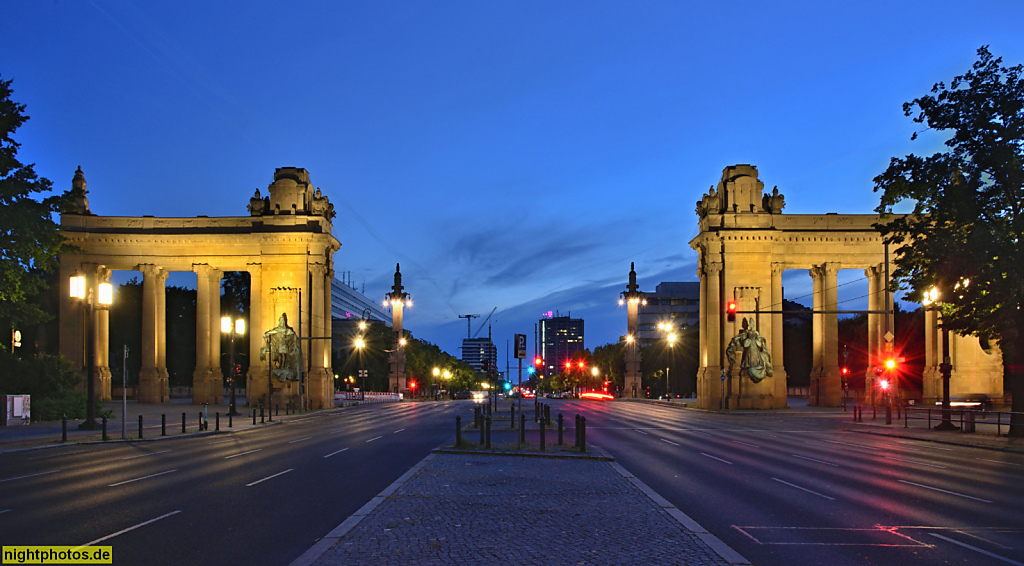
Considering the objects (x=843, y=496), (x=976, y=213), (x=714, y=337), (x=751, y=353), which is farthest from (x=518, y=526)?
(x=714, y=337)

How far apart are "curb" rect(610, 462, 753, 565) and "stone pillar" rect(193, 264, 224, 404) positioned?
54389 millimetres

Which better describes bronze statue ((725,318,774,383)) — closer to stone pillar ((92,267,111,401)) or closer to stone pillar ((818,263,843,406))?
stone pillar ((818,263,843,406))

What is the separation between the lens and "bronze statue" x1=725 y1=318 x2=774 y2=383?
54969 mm

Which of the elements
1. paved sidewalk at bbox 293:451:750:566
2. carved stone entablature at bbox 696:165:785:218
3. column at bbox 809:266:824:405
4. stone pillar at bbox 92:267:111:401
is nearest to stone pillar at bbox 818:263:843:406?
column at bbox 809:266:824:405

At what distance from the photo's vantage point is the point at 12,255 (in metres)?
37.9

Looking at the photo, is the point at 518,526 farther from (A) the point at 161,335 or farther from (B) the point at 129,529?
(A) the point at 161,335

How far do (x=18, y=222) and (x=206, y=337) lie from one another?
25.6 meters

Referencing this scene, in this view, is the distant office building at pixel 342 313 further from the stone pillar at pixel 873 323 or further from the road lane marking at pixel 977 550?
the road lane marking at pixel 977 550

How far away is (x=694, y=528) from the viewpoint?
968 centimetres

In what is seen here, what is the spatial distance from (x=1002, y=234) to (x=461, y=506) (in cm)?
2462

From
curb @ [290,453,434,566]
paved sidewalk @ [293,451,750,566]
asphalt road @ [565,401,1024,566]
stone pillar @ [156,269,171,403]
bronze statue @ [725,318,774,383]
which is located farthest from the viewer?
stone pillar @ [156,269,171,403]

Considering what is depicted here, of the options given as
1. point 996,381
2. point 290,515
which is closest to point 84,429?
point 290,515

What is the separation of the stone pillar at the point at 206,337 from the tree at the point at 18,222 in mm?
20016

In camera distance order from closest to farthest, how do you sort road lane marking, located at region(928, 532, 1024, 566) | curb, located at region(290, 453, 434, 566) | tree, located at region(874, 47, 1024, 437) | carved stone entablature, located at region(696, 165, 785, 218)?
Result: curb, located at region(290, 453, 434, 566) → road lane marking, located at region(928, 532, 1024, 566) → tree, located at region(874, 47, 1024, 437) → carved stone entablature, located at region(696, 165, 785, 218)
